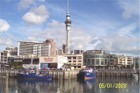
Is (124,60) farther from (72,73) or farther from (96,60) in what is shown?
(72,73)

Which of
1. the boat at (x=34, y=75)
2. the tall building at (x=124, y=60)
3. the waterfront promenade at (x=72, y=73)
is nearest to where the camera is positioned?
the boat at (x=34, y=75)

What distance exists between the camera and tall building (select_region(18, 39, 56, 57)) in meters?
130

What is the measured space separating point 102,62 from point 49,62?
35.0 metres

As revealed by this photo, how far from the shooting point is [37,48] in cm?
13162

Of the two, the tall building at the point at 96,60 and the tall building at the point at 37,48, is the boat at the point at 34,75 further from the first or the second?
the tall building at the point at 37,48

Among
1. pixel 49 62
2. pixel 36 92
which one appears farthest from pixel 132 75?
pixel 36 92

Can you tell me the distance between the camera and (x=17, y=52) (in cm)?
13912

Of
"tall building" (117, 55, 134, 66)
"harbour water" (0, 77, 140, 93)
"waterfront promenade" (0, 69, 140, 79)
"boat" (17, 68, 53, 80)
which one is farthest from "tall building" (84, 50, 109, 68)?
"harbour water" (0, 77, 140, 93)

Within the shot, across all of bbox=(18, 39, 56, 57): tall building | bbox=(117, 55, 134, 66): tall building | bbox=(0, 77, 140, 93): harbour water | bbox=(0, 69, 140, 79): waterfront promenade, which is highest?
bbox=(18, 39, 56, 57): tall building

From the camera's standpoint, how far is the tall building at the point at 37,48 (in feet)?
427

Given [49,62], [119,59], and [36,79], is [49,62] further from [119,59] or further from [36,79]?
[119,59]

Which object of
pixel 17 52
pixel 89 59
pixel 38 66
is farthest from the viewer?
pixel 17 52

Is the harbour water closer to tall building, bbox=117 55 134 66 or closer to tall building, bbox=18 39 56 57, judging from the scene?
tall building, bbox=117 55 134 66

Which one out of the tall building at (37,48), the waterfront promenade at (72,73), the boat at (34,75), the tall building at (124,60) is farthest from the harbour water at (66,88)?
the tall building at (37,48)
